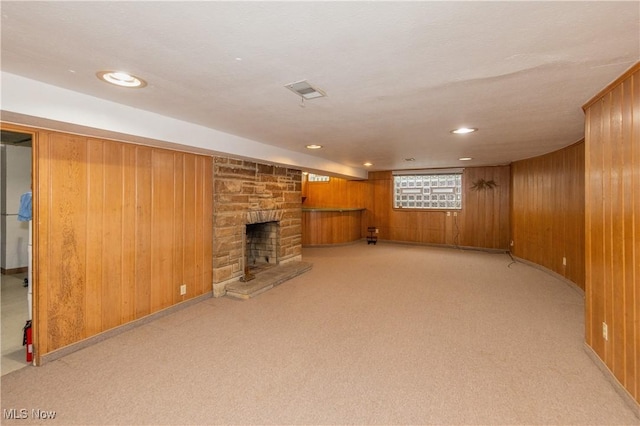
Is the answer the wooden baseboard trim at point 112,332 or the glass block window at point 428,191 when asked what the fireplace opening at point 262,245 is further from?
the glass block window at point 428,191

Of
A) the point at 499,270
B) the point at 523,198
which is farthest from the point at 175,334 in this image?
the point at 523,198

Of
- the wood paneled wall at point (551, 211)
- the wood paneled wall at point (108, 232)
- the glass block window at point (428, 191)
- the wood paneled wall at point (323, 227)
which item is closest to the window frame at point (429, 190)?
the glass block window at point (428, 191)

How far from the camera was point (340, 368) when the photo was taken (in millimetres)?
2299

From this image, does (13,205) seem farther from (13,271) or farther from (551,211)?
(551,211)

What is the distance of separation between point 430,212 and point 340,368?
6.41 m

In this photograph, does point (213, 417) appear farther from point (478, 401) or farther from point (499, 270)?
point (499, 270)

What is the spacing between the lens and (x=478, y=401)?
6.28 feet


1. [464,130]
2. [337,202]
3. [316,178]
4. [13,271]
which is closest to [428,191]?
[337,202]

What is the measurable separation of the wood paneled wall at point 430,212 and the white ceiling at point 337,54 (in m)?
4.72

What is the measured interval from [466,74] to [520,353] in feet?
7.61

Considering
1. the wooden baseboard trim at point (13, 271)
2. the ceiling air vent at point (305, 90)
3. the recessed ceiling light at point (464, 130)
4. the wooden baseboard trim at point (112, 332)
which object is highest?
the recessed ceiling light at point (464, 130)

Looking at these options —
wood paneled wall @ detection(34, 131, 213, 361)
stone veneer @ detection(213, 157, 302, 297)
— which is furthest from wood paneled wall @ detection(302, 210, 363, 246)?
wood paneled wall @ detection(34, 131, 213, 361)

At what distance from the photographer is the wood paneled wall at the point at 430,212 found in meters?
7.09

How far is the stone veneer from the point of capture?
13.0 feet
